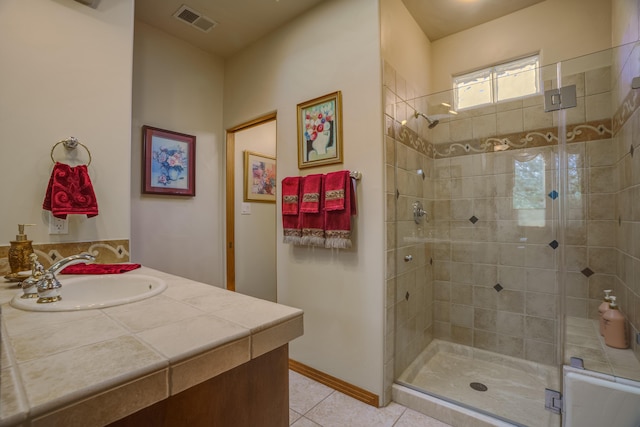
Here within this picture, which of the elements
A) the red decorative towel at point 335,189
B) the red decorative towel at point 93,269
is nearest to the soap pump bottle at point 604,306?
the red decorative towel at point 335,189

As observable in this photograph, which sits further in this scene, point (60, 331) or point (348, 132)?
point (348, 132)

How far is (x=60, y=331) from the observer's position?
2.23 feet

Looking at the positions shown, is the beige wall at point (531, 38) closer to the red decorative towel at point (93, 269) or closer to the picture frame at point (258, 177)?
the picture frame at point (258, 177)

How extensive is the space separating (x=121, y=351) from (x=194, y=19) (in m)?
2.46

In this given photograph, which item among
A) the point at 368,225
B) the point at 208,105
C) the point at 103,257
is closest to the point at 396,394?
the point at 368,225

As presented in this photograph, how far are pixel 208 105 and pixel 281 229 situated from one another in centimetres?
138

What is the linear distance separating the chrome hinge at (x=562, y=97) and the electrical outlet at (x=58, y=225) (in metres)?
2.90

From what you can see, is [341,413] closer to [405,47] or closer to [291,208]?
[291,208]

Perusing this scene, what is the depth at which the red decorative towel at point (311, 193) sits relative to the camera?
6.41ft

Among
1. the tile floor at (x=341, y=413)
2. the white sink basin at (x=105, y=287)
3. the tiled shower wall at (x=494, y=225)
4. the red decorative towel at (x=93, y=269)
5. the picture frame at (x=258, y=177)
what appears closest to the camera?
the white sink basin at (x=105, y=287)

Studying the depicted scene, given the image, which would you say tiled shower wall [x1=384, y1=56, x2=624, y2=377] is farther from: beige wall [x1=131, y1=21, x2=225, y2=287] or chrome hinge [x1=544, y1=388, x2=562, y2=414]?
beige wall [x1=131, y1=21, x2=225, y2=287]

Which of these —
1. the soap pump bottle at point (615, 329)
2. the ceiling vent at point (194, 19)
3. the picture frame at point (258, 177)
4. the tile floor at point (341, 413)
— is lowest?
the tile floor at point (341, 413)

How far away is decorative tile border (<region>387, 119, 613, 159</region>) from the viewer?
1.86 m

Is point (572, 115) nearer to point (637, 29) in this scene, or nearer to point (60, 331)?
point (637, 29)
